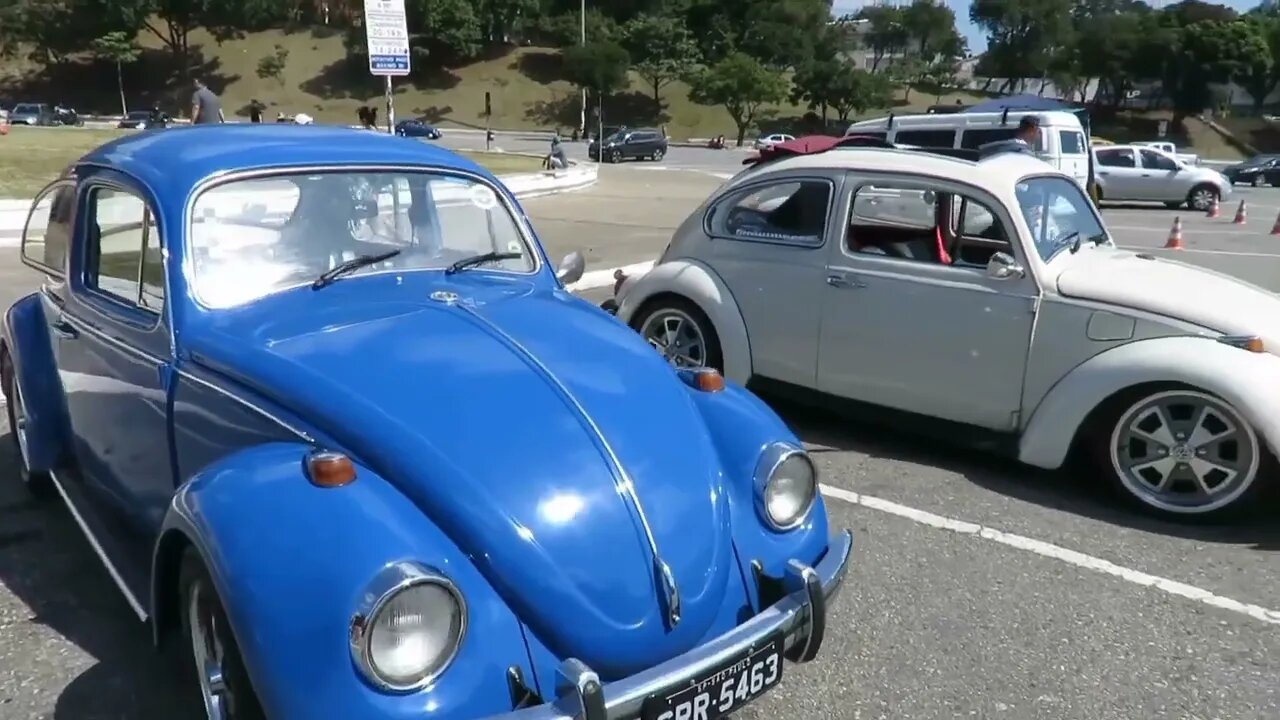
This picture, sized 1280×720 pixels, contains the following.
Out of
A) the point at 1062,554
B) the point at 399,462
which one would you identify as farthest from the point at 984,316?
the point at 399,462

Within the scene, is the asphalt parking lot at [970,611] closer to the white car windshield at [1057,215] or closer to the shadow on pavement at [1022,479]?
the shadow on pavement at [1022,479]

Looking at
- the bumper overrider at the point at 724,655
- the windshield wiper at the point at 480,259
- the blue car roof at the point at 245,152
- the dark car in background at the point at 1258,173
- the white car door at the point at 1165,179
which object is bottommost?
the dark car in background at the point at 1258,173

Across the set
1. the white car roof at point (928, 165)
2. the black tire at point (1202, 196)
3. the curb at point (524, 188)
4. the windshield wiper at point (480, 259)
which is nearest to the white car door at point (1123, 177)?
the black tire at point (1202, 196)

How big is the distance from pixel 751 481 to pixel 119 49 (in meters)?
92.5

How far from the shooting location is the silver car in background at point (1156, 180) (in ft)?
78.1

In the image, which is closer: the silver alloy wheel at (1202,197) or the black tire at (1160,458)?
the black tire at (1160,458)

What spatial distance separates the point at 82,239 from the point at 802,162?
382 cm

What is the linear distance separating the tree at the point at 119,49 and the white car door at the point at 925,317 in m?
87.1

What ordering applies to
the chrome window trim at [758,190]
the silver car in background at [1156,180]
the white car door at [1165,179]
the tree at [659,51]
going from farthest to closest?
1. the tree at [659,51]
2. the white car door at [1165,179]
3. the silver car in background at [1156,180]
4. the chrome window trim at [758,190]

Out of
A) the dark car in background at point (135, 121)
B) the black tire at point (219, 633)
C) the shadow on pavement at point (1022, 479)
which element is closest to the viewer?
the black tire at point (219, 633)

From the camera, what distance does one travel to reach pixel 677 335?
6531mm

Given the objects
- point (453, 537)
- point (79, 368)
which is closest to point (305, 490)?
point (453, 537)

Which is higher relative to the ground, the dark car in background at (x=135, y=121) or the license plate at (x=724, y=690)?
the license plate at (x=724, y=690)

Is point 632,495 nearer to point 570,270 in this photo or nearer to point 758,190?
point 570,270
